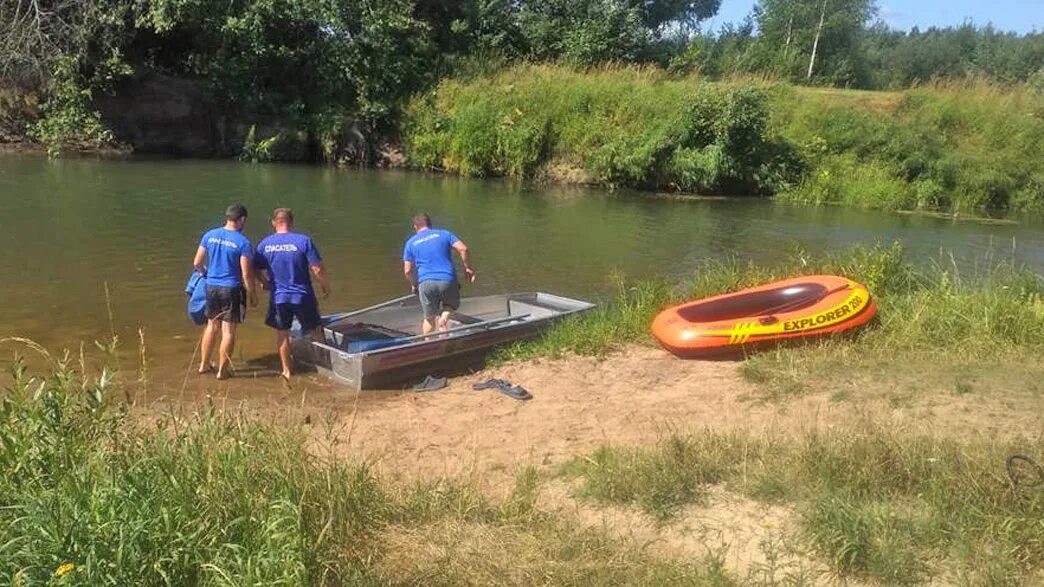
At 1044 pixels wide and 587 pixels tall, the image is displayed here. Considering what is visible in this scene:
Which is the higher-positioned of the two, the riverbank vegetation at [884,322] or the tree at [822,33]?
the tree at [822,33]

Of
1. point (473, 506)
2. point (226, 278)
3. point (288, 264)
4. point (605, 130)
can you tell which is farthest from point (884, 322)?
point (605, 130)

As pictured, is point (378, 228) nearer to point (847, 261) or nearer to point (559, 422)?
point (847, 261)

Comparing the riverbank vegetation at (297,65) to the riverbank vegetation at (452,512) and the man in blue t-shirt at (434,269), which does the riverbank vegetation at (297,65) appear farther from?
the riverbank vegetation at (452,512)

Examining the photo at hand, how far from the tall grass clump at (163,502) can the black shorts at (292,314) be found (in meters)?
4.04

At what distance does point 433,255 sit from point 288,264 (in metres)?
1.54

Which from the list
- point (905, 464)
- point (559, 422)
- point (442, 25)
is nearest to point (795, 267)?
point (559, 422)

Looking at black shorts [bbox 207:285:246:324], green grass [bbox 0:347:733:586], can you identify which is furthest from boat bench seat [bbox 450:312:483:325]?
green grass [bbox 0:347:733:586]

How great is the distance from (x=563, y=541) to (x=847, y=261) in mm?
7832

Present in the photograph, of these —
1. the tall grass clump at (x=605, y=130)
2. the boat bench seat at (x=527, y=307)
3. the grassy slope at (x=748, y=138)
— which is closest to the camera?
the boat bench seat at (x=527, y=307)

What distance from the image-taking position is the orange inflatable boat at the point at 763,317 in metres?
8.47

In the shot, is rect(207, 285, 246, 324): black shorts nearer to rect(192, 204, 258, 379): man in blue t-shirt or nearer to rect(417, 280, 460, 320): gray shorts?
rect(192, 204, 258, 379): man in blue t-shirt

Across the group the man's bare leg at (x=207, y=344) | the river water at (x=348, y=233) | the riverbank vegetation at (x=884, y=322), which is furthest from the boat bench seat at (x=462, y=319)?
the man's bare leg at (x=207, y=344)

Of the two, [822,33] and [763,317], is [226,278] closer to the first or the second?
[763,317]

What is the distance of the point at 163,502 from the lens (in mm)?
3703
